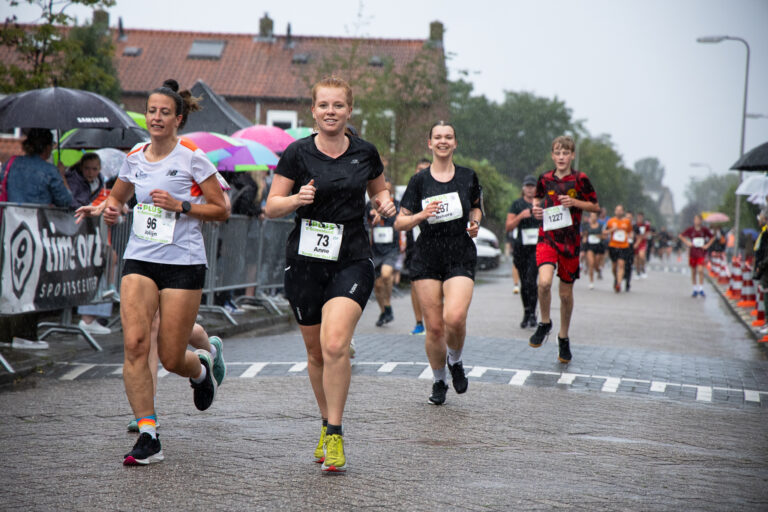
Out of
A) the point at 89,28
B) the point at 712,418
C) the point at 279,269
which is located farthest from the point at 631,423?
the point at 89,28

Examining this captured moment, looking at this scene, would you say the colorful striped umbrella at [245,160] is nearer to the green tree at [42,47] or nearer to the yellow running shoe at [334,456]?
the green tree at [42,47]

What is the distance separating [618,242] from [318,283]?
67.0 ft

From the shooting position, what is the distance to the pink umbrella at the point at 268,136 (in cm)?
1666

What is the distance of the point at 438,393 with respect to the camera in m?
7.60

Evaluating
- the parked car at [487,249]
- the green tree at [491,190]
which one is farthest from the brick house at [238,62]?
the parked car at [487,249]

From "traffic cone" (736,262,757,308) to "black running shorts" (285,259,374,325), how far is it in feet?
50.7

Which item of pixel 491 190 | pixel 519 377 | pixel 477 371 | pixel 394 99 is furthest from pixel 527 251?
pixel 491 190

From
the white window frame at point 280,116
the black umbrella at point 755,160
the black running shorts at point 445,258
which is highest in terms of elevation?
the white window frame at point 280,116

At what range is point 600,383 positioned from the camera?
913cm

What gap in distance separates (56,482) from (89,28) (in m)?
33.4

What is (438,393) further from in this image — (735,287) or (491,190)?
(491,190)

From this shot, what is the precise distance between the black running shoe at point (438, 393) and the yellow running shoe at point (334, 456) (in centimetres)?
239

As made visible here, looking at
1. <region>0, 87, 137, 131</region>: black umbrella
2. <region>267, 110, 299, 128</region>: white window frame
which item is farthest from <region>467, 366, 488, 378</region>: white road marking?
<region>267, 110, 299, 128</region>: white window frame

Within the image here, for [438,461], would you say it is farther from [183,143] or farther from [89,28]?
[89,28]
